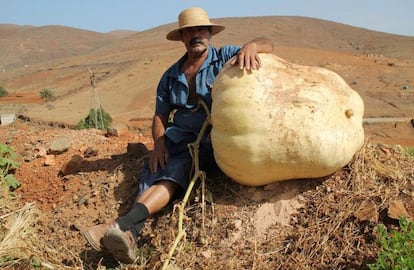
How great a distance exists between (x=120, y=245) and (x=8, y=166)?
223 cm

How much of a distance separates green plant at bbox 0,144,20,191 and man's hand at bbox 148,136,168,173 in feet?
5.19

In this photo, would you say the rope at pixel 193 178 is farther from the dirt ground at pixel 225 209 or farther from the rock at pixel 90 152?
the rock at pixel 90 152

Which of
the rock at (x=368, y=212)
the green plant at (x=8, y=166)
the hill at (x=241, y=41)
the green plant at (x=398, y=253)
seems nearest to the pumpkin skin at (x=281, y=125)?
the rock at (x=368, y=212)

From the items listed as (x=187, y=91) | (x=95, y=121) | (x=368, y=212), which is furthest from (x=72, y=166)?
(x=95, y=121)

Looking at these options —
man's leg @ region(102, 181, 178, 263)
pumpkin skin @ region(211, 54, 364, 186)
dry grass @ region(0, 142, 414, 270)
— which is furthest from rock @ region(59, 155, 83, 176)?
pumpkin skin @ region(211, 54, 364, 186)

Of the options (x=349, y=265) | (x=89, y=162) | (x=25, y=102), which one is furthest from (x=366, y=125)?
(x=25, y=102)

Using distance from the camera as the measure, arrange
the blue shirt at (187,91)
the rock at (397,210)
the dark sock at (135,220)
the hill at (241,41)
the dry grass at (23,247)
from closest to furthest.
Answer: the rock at (397,210) → the dry grass at (23,247) → the dark sock at (135,220) → the blue shirt at (187,91) → the hill at (241,41)

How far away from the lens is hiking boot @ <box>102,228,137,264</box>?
288cm

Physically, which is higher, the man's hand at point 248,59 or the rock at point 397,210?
the man's hand at point 248,59

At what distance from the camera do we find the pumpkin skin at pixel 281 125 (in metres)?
2.97

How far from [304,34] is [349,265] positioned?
175ft

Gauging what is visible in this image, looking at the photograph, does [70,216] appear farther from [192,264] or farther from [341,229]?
[341,229]

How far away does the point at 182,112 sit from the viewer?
380 centimetres

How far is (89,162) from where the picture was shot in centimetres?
457
